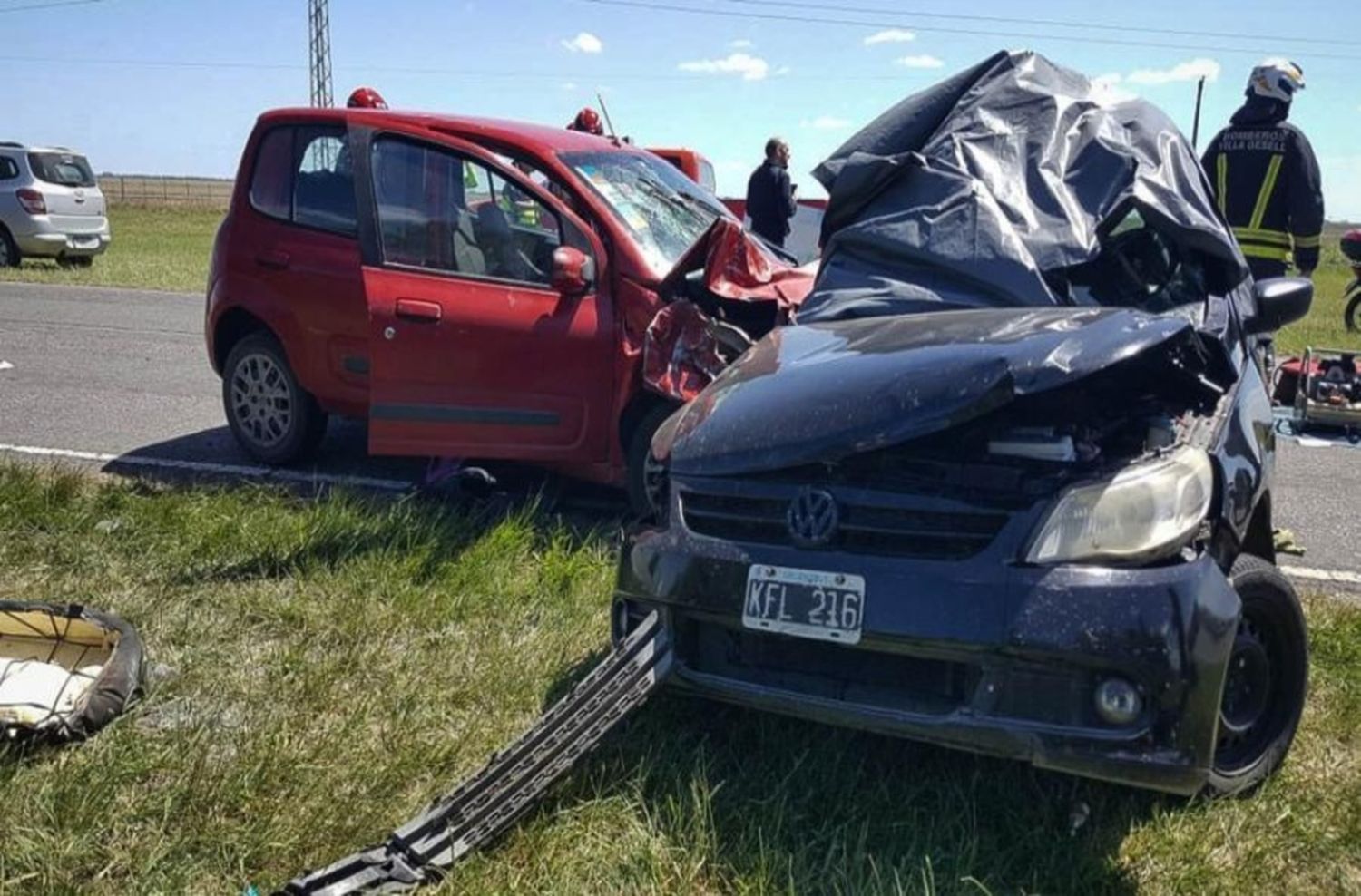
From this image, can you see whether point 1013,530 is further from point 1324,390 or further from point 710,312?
point 1324,390

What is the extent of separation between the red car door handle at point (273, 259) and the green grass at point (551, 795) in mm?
2248

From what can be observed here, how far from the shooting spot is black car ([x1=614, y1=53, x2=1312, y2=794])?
2.62 m

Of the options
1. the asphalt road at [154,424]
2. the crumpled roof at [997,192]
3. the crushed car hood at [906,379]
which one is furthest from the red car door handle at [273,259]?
the crushed car hood at [906,379]

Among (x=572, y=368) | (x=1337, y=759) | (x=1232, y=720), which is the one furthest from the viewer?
(x=572, y=368)

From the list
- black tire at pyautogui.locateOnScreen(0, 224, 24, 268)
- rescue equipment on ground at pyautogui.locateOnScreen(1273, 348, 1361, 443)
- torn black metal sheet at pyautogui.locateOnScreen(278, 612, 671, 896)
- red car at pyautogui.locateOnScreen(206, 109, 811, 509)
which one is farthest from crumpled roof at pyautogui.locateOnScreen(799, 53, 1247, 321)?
black tire at pyautogui.locateOnScreen(0, 224, 24, 268)

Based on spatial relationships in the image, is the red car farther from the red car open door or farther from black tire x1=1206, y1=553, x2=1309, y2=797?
black tire x1=1206, y1=553, x2=1309, y2=797

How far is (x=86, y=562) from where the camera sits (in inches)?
189

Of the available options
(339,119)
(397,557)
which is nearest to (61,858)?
(397,557)

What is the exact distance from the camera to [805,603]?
2871 millimetres

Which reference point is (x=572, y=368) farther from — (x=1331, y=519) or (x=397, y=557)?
(x=1331, y=519)

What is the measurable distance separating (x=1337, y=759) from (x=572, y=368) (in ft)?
A: 10.4

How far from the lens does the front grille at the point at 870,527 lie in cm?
278

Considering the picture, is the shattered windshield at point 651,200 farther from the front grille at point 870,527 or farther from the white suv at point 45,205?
the white suv at point 45,205

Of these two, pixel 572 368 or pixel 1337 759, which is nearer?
pixel 1337 759
